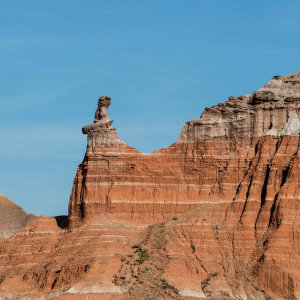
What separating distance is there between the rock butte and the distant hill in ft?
98.5

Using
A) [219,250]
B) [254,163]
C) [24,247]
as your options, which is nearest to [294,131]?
[254,163]

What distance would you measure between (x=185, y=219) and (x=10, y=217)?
149ft

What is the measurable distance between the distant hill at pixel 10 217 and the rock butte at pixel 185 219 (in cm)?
3001

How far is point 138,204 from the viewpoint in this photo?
11762 centimetres

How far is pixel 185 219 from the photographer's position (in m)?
115

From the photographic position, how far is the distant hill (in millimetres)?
150250

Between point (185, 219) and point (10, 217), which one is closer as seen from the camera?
point (185, 219)

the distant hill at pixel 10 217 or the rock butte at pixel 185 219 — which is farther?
the distant hill at pixel 10 217

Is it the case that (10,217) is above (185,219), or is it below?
above

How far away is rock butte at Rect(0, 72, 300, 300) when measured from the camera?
353ft

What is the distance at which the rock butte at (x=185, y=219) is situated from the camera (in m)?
108

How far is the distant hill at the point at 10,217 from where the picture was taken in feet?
493

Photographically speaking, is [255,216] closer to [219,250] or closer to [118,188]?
[219,250]

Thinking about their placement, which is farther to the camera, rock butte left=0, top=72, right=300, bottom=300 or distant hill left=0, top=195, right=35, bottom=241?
distant hill left=0, top=195, right=35, bottom=241
